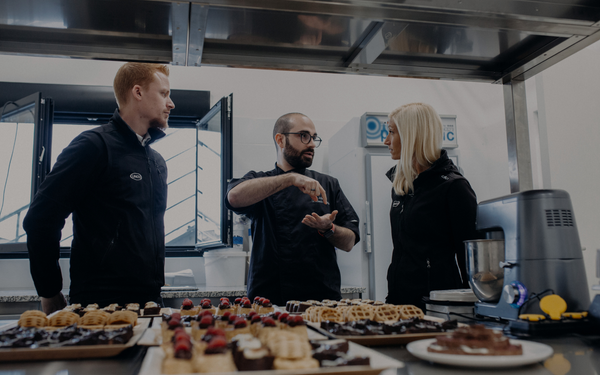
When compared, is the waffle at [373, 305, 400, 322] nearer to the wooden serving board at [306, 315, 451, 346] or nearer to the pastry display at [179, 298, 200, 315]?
the wooden serving board at [306, 315, 451, 346]

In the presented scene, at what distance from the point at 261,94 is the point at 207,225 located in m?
1.34

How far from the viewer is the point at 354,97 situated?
4.45 metres

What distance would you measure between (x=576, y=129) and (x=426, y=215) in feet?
7.47

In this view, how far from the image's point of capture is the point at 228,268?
333 cm

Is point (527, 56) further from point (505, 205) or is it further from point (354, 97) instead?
point (354, 97)

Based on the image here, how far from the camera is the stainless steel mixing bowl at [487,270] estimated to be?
136 cm

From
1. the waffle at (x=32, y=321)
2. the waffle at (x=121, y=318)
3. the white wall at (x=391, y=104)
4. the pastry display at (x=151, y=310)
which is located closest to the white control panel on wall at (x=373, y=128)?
the white wall at (x=391, y=104)

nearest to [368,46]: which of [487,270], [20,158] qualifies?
[487,270]

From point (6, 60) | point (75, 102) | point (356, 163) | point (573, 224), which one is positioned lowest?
point (573, 224)

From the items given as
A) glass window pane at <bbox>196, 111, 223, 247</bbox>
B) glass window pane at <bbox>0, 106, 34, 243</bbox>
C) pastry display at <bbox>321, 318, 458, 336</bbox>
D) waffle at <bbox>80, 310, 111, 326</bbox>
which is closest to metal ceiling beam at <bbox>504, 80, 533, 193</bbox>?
pastry display at <bbox>321, 318, 458, 336</bbox>

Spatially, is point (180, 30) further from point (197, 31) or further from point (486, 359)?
point (486, 359)

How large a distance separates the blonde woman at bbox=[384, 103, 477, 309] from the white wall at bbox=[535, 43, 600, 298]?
1873 mm

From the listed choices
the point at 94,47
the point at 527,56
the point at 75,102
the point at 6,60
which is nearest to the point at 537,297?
the point at 527,56

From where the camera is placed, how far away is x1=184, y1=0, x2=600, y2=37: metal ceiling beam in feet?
4.09
